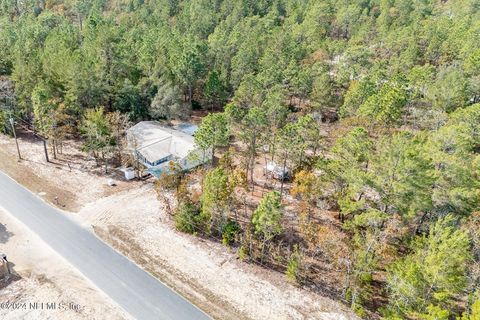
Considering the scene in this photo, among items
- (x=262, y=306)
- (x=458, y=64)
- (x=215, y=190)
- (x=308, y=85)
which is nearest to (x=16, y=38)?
(x=308, y=85)

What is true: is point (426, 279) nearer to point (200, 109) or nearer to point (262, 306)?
point (262, 306)

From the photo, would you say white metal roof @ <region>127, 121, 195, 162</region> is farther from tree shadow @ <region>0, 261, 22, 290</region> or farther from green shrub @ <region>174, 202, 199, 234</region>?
tree shadow @ <region>0, 261, 22, 290</region>

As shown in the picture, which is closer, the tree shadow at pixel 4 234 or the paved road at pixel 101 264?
the paved road at pixel 101 264

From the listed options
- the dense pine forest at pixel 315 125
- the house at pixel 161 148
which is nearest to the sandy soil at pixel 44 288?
the dense pine forest at pixel 315 125

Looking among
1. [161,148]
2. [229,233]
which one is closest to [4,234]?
[161,148]

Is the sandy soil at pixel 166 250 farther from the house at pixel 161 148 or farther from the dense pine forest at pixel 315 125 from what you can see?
the house at pixel 161 148

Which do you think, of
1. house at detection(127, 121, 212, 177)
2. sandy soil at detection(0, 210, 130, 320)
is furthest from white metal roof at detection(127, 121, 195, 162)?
sandy soil at detection(0, 210, 130, 320)
